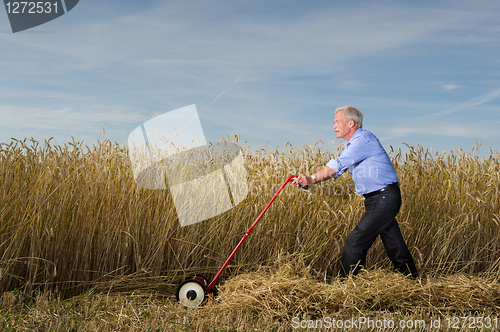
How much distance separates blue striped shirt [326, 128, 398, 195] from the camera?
3.72m

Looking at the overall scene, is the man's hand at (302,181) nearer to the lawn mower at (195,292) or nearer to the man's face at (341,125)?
the lawn mower at (195,292)

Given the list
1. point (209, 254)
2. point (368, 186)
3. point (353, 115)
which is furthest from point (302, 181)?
point (209, 254)

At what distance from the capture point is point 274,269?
4.08m

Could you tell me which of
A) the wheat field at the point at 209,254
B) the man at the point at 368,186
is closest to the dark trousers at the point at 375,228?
the man at the point at 368,186

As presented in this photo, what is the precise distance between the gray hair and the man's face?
0.04 m

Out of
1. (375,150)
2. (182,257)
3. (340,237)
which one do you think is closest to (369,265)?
(340,237)

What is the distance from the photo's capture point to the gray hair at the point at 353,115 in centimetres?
395

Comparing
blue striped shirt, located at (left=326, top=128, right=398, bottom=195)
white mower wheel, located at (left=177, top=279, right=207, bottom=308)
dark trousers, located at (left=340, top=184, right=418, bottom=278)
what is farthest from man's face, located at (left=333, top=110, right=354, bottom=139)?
white mower wheel, located at (left=177, top=279, right=207, bottom=308)

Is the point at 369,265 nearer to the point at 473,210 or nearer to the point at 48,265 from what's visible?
Result: the point at 473,210

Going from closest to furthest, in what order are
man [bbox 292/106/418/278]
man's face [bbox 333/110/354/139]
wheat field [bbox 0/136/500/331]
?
wheat field [bbox 0/136/500/331] < man [bbox 292/106/418/278] < man's face [bbox 333/110/354/139]

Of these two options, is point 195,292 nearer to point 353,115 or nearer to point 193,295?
point 193,295

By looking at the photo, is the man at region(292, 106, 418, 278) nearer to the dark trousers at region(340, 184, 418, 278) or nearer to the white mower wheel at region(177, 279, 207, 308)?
the dark trousers at region(340, 184, 418, 278)

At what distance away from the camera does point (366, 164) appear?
3.79m

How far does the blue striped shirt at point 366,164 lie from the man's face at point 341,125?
16 cm
